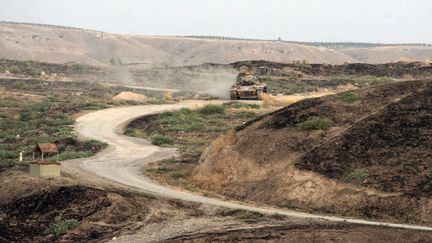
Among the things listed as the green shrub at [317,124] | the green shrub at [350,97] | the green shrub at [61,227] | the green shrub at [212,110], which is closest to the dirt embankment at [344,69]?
the green shrub at [212,110]

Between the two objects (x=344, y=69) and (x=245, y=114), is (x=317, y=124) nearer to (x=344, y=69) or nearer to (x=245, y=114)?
(x=245, y=114)

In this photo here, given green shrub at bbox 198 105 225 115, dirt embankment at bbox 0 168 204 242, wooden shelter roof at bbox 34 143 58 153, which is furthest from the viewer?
green shrub at bbox 198 105 225 115

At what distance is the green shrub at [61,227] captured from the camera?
86.7 ft

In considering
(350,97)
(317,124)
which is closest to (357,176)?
(317,124)

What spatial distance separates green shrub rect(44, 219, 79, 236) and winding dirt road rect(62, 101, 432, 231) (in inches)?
204

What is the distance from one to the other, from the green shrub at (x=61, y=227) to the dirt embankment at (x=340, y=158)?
7793mm

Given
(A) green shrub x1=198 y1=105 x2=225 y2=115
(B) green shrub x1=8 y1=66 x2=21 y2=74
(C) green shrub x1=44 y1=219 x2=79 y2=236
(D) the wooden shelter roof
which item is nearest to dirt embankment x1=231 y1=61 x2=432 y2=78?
(B) green shrub x1=8 y1=66 x2=21 y2=74

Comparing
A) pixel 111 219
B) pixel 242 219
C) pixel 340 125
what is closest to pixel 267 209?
pixel 242 219

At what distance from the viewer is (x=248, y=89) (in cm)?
7431

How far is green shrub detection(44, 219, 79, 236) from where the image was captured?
1041 inches

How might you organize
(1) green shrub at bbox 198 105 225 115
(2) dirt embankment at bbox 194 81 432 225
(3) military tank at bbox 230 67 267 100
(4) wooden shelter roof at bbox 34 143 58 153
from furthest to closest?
1. (3) military tank at bbox 230 67 267 100
2. (1) green shrub at bbox 198 105 225 115
3. (4) wooden shelter roof at bbox 34 143 58 153
4. (2) dirt embankment at bbox 194 81 432 225

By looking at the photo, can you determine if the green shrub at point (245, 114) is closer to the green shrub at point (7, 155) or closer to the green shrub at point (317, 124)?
the green shrub at point (7, 155)

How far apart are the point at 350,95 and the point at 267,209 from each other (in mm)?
12757

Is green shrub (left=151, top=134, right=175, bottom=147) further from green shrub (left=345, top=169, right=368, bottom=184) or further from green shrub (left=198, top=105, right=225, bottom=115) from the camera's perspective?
green shrub (left=345, top=169, right=368, bottom=184)
